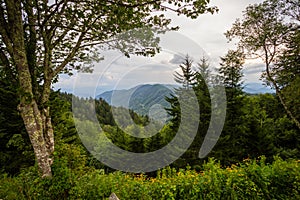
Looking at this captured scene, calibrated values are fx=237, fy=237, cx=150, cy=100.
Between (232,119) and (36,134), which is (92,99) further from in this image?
(232,119)

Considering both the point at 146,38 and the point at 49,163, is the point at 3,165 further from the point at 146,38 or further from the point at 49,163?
the point at 146,38

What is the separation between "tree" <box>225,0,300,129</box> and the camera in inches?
508

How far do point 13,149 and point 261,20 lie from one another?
50.3 ft

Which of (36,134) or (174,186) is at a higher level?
(36,134)

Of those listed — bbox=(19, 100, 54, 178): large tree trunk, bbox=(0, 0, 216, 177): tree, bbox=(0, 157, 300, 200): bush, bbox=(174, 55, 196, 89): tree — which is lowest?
→ bbox=(0, 157, 300, 200): bush

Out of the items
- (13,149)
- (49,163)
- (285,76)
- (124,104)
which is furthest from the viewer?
(285,76)

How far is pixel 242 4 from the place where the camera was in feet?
45.9

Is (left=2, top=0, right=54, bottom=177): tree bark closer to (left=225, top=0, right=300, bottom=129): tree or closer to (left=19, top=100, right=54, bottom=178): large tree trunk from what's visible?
(left=19, top=100, right=54, bottom=178): large tree trunk

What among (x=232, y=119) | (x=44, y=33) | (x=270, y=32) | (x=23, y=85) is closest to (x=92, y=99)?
(x=44, y=33)

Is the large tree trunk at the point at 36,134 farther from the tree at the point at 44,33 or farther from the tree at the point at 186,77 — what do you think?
the tree at the point at 186,77

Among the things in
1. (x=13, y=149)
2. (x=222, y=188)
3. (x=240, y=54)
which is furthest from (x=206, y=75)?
(x=222, y=188)

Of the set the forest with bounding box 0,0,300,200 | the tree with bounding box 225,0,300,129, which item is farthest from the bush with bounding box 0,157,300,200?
the tree with bounding box 225,0,300,129

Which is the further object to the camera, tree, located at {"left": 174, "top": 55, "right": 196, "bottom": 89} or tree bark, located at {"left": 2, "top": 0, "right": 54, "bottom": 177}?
tree, located at {"left": 174, "top": 55, "right": 196, "bottom": 89}

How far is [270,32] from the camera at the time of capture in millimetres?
13438
